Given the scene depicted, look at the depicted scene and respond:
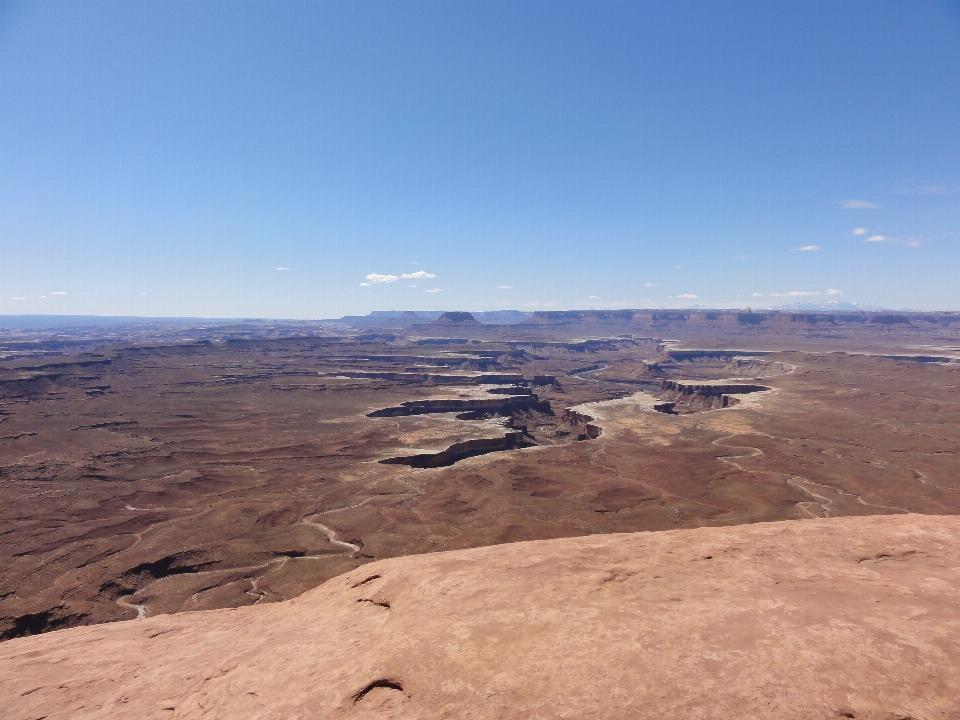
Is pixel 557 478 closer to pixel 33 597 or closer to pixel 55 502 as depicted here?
pixel 33 597

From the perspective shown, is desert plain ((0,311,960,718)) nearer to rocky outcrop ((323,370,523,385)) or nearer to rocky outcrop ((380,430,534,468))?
rocky outcrop ((380,430,534,468))

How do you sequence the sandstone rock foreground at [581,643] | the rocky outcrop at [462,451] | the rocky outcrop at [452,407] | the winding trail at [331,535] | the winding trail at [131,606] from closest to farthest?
1. the sandstone rock foreground at [581,643]
2. the winding trail at [131,606]
3. the winding trail at [331,535]
4. the rocky outcrop at [462,451]
5. the rocky outcrop at [452,407]

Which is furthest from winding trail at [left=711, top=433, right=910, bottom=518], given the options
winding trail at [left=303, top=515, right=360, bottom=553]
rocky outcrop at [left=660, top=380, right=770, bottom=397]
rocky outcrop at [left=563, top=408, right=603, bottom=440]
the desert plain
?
rocky outcrop at [left=660, top=380, right=770, bottom=397]

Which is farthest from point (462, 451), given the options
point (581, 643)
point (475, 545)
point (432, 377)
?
point (432, 377)

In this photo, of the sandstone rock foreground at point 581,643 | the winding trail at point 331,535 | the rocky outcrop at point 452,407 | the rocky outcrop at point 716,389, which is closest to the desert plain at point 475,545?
the sandstone rock foreground at point 581,643

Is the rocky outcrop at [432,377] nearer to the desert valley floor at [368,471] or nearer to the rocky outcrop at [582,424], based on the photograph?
the desert valley floor at [368,471]

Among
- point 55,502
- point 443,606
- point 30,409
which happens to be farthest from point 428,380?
point 443,606
